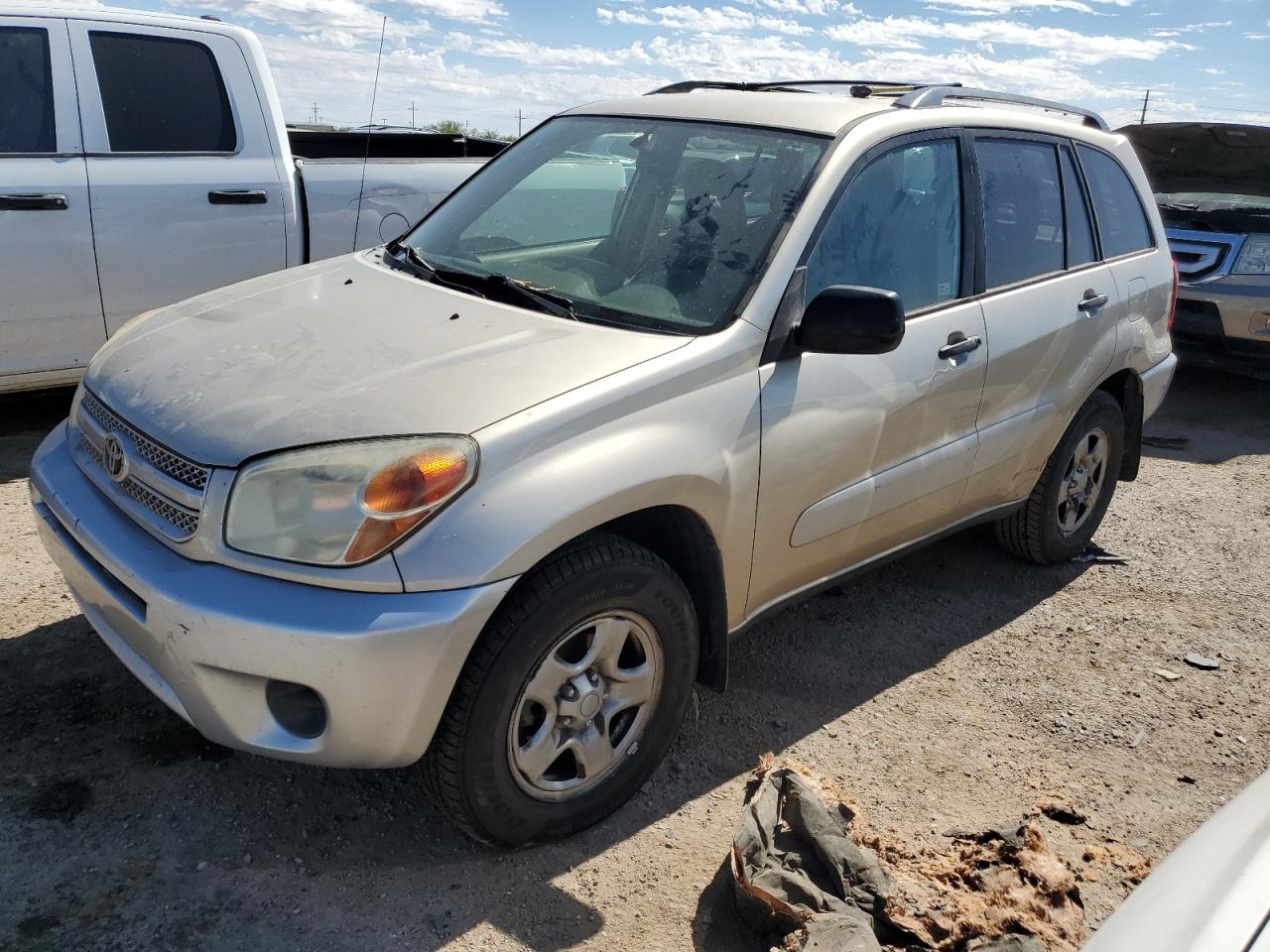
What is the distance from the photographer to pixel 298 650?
226 centimetres

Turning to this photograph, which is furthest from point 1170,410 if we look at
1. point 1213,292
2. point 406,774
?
point 406,774

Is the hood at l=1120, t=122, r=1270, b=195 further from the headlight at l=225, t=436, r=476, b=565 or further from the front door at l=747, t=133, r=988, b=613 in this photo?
the headlight at l=225, t=436, r=476, b=565

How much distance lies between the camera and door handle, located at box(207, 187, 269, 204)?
5.27m


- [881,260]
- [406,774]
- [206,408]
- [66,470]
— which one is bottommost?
[406,774]

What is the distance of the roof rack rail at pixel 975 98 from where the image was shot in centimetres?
364

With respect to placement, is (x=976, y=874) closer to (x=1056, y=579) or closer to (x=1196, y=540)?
(x=1056, y=579)

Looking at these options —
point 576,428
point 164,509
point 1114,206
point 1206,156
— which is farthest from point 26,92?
point 1206,156

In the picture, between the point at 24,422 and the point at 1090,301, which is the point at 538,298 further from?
the point at 24,422

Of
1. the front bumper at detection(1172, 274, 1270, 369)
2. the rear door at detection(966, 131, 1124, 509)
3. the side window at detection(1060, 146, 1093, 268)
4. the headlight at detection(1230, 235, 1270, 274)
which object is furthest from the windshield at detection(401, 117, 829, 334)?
the headlight at detection(1230, 235, 1270, 274)

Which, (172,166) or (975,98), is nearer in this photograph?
(975,98)

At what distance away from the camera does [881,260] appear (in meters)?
3.33

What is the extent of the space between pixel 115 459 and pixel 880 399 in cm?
208

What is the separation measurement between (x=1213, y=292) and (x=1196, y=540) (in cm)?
305

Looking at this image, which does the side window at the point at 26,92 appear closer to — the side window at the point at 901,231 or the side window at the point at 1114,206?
the side window at the point at 901,231
